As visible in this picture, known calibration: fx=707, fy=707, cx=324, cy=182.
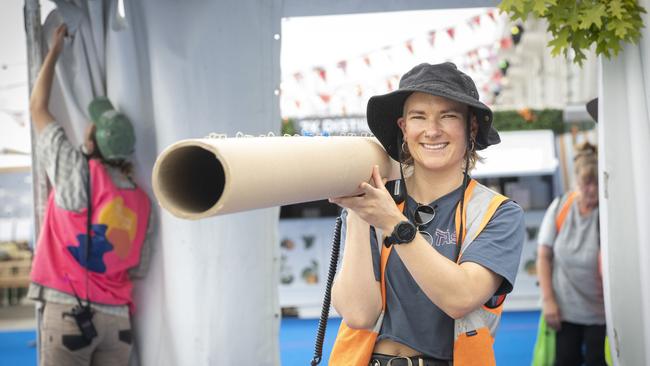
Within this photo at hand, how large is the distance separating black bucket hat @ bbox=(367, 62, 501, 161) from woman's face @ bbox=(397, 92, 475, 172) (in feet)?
0.15

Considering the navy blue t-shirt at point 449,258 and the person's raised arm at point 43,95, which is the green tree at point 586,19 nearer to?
the navy blue t-shirt at point 449,258

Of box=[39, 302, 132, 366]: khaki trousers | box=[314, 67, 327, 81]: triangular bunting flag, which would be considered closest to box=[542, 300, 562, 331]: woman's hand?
box=[39, 302, 132, 366]: khaki trousers

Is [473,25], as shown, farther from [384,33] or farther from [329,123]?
[329,123]

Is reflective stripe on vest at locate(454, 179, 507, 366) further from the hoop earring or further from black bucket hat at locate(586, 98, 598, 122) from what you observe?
black bucket hat at locate(586, 98, 598, 122)

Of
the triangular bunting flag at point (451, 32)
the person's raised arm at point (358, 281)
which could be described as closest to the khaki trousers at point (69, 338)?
the person's raised arm at point (358, 281)

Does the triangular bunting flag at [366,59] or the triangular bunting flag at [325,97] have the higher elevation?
the triangular bunting flag at [366,59]

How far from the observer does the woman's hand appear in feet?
13.5

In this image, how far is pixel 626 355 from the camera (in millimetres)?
2746

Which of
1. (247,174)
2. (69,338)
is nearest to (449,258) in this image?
(247,174)

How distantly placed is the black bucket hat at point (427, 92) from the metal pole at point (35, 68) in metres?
2.27

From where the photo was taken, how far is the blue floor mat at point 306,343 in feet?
20.2

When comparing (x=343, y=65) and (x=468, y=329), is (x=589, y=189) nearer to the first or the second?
(x=468, y=329)

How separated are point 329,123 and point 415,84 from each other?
21.8 ft

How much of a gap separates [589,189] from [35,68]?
306cm
